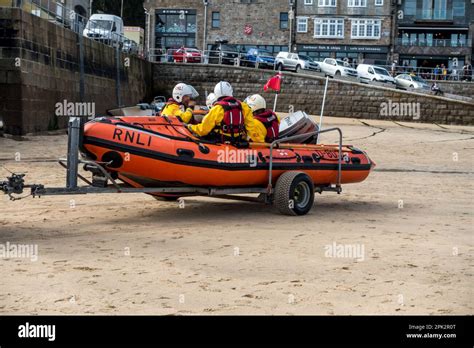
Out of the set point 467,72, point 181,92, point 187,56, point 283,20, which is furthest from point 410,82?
point 181,92

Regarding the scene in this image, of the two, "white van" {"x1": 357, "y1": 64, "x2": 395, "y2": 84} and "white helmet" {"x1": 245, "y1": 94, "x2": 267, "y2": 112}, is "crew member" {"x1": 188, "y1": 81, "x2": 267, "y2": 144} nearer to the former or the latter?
"white helmet" {"x1": 245, "y1": 94, "x2": 267, "y2": 112}

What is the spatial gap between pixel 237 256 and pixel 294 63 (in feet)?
→ 125

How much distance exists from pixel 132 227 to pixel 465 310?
4.60 meters

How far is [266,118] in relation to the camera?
35.8 feet

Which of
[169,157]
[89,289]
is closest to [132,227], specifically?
[169,157]

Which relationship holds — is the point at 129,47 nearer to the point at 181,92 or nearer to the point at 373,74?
the point at 373,74

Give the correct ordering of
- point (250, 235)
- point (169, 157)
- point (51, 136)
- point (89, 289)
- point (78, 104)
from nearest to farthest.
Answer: point (89, 289) → point (250, 235) → point (169, 157) → point (51, 136) → point (78, 104)

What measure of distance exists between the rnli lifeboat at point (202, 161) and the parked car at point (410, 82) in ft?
113

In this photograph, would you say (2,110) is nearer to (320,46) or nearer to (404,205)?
(404,205)

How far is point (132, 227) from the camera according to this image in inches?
364

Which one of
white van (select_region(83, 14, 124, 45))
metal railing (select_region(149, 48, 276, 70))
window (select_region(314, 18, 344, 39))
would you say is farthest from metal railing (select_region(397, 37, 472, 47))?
white van (select_region(83, 14, 124, 45))

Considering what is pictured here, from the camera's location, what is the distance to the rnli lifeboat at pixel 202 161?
9.16 metres

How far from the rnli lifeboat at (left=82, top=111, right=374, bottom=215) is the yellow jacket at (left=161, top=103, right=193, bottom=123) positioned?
57cm

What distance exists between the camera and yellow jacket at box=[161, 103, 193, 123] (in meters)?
10.5
